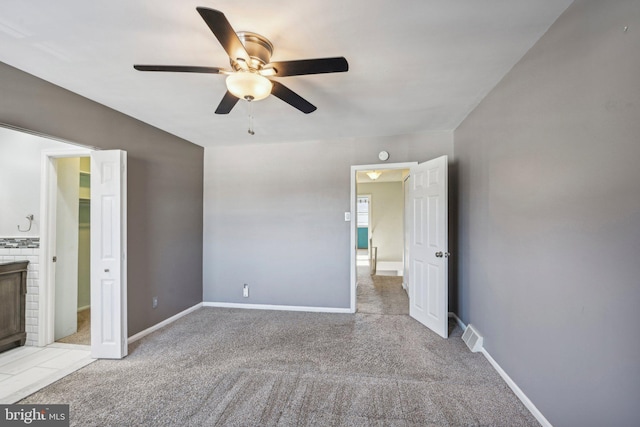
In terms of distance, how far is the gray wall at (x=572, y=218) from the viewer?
1.18 m

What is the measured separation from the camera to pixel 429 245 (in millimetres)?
3348

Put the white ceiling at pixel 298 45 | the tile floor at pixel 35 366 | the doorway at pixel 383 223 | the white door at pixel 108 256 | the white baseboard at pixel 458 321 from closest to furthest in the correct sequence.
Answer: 1. the white ceiling at pixel 298 45
2. the tile floor at pixel 35 366
3. the white door at pixel 108 256
4. the white baseboard at pixel 458 321
5. the doorway at pixel 383 223

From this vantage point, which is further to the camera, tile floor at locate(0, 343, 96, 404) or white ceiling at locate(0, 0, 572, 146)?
tile floor at locate(0, 343, 96, 404)

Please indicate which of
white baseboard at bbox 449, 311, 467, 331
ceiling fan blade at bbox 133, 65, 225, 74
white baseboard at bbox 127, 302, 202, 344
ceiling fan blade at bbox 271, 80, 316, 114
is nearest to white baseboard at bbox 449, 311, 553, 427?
white baseboard at bbox 449, 311, 467, 331

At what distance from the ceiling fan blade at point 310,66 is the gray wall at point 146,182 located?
2.09 m

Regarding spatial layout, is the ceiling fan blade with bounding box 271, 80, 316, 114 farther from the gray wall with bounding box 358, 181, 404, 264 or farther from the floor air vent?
the gray wall with bounding box 358, 181, 404, 264

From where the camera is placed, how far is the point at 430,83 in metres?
2.30

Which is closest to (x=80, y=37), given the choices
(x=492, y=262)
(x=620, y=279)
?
(x=620, y=279)

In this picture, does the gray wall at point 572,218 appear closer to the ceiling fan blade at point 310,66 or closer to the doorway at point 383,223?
the ceiling fan blade at point 310,66

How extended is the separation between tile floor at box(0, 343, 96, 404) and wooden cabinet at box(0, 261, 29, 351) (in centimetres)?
13

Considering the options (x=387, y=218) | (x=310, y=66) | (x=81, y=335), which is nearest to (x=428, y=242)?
(x=310, y=66)

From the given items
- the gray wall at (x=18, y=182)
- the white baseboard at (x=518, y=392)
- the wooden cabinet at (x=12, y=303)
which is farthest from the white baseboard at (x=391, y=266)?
the gray wall at (x=18, y=182)

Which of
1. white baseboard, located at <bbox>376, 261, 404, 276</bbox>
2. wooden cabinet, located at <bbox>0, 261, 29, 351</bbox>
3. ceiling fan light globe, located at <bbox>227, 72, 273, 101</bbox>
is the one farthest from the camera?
white baseboard, located at <bbox>376, 261, 404, 276</bbox>

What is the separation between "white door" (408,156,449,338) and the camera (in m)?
3.10
